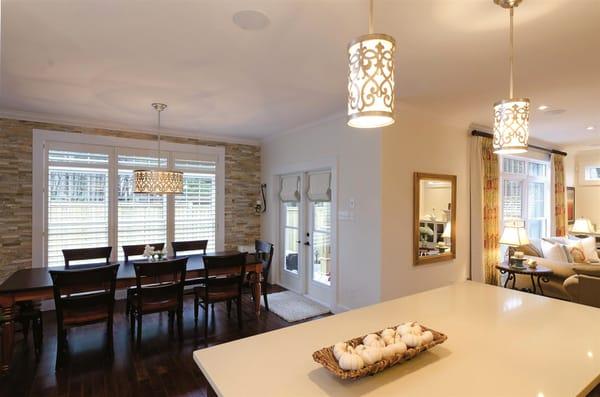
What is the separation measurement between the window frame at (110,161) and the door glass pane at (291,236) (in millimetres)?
1112

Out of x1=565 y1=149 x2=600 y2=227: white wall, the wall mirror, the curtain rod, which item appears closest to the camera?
the wall mirror

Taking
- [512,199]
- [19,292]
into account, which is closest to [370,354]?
[19,292]

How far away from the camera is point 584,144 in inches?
251

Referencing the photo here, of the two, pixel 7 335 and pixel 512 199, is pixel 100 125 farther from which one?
pixel 512 199

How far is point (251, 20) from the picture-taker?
203 cm

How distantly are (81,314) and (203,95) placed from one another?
95.2 inches

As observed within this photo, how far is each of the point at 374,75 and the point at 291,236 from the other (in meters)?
4.46

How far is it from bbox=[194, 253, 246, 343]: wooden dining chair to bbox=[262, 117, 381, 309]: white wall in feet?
4.39

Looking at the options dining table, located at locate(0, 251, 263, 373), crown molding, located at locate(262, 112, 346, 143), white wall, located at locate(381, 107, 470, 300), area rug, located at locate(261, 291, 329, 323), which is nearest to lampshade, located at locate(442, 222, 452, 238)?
white wall, located at locate(381, 107, 470, 300)

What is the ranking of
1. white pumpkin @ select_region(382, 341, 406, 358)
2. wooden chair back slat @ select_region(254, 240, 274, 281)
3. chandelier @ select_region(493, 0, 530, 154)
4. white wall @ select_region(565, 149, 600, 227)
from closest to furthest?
white pumpkin @ select_region(382, 341, 406, 358) < chandelier @ select_region(493, 0, 530, 154) < wooden chair back slat @ select_region(254, 240, 274, 281) < white wall @ select_region(565, 149, 600, 227)

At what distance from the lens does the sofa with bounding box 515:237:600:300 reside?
4.28m

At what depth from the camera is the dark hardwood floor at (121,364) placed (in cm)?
252

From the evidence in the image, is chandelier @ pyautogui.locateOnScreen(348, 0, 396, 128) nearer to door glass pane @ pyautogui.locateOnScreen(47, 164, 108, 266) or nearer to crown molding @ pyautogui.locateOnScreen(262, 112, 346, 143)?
crown molding @ pyautogui.locateOnScreen(262, 112, 346, 143)

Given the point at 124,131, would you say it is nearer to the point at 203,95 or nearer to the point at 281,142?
the point at 203,95
